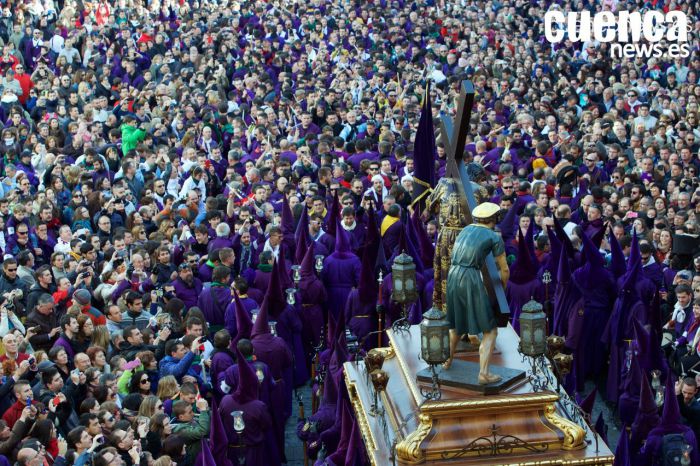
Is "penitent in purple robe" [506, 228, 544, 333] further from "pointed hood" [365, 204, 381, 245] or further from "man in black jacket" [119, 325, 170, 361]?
"man in black jacket" [119, 325, 170, 361]

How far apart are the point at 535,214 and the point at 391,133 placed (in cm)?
537

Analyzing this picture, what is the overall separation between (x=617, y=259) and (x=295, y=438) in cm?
456

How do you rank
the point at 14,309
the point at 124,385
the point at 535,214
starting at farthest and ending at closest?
the point at 535,214 → the point at 14,309 → the point at 124,385

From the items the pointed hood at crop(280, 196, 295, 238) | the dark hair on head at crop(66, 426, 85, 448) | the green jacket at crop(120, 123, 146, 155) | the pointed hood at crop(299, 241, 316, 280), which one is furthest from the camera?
the green jacket at crop(120, 123, 146, 155)

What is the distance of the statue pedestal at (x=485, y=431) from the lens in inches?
419

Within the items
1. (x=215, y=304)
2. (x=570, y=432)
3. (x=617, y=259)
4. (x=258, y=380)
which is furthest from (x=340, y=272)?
(x=570, y=432)

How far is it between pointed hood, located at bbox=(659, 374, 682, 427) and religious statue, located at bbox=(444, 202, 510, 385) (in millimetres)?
2106

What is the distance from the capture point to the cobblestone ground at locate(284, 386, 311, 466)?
15.3 m

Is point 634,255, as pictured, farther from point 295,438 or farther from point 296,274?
point 295,438

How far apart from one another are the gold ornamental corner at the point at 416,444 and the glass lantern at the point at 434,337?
54 cm

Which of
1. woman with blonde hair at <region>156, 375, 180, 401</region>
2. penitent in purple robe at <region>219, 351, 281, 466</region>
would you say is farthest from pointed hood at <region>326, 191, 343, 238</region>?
woman with blonde hair at <region>156, 375, 180, 401</region>

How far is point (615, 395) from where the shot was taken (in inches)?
638

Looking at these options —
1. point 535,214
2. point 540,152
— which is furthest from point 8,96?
point 535,214

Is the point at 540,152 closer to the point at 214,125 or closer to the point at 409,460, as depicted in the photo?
the point at 214,125
